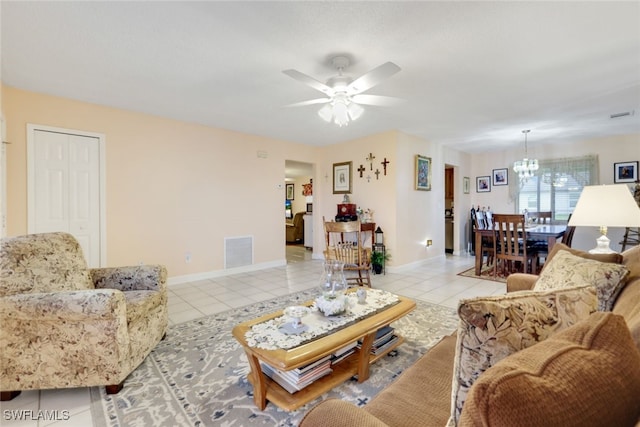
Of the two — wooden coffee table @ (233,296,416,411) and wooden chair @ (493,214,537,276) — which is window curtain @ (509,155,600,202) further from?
wooden coffee table @ (233,296,416,411)

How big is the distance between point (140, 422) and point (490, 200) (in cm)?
732

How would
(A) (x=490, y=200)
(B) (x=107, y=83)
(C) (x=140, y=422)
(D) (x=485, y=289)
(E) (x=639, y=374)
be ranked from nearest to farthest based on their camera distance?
(E) (x=639, y=374)
(C) (x=140, y=422)
(B) (x=107, y=83)
(D) (x=485, y=289)
(A) (x=490, y=200)

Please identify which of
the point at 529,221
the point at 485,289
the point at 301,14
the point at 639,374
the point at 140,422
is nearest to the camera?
the point at 639,374

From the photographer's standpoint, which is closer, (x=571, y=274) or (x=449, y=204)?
(x=571, y=274)

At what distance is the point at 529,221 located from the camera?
5.44 m

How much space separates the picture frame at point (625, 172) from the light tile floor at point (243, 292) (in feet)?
9.95

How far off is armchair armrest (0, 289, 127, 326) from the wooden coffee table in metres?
0.75

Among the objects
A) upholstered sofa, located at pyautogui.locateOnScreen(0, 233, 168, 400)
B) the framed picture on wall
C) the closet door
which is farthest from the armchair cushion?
the framed picture on wall

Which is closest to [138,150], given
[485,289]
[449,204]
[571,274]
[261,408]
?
[261,408]

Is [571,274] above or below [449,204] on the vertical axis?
below

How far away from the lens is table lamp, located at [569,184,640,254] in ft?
6.38

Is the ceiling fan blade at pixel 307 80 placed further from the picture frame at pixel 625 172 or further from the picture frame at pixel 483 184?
the picture frame at pixel 625 172

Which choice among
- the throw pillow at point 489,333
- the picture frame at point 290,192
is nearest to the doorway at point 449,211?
the picture frame at point 290,192

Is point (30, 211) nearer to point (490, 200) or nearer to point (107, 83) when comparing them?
point (107, 83)
